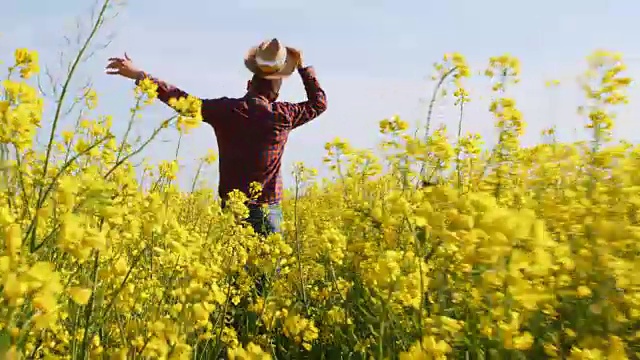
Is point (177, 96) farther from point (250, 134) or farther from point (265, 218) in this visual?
point (265, 218)

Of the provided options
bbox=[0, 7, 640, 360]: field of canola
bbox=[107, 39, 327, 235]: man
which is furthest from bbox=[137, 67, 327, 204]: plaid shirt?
bbox=[0, 7, 640, 360]: field of canola

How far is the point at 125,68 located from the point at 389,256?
2.46m

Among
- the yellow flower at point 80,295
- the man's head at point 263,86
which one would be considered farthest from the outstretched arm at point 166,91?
the yellow flower at point 80,295

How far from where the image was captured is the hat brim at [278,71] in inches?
164

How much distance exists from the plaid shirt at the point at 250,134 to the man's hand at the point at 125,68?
20cm

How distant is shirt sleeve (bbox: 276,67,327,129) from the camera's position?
13.9ft

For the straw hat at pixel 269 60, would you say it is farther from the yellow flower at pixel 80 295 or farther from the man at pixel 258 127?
the yellow flower at pixel 80 295

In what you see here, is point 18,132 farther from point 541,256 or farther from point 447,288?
point 541,256

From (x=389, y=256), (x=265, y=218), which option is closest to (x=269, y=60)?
(x=265, y=218)

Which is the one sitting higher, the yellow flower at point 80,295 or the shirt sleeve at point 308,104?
the shirt sleeve at point 308,104

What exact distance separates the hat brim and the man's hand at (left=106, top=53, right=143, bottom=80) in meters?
0.72

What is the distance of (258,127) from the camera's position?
4.05m

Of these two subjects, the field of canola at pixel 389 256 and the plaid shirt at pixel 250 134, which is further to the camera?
the plaid shirt at pixel 250 134

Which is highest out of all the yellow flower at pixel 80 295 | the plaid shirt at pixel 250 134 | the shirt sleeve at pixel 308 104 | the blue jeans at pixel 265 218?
the shirt sleeve at pixel 308 104
